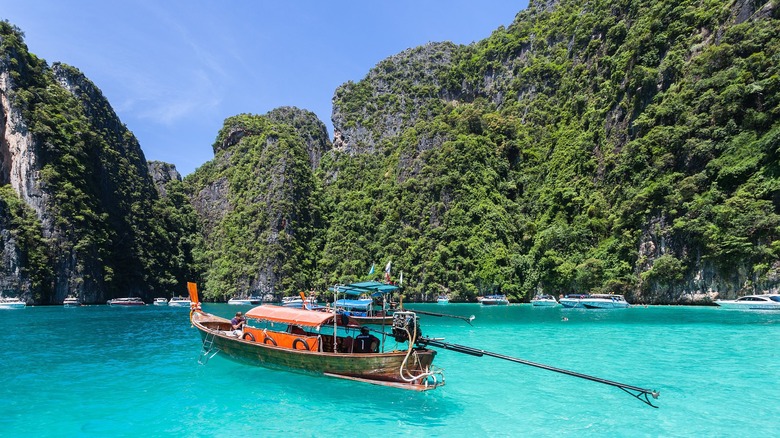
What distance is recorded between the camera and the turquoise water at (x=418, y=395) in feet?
41.9

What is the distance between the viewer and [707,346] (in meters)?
24.4

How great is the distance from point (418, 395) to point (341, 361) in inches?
123

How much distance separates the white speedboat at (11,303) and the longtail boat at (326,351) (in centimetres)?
5825

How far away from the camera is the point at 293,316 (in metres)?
18.4

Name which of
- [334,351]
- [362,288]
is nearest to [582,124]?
[362,288]

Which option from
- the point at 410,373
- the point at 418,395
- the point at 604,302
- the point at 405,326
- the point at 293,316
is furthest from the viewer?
the point at 604,302

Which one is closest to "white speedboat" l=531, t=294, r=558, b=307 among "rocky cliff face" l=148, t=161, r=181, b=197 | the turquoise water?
the turquoise water

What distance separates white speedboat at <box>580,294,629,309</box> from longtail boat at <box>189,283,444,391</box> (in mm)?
44763

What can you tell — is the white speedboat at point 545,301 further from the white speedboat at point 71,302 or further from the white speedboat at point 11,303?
the white speedboat at point 11,303

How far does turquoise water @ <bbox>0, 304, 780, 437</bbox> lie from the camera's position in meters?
12.8

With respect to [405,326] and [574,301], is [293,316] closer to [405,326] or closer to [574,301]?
[405,326]

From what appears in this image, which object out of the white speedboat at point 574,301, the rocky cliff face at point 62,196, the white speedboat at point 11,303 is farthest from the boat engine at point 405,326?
the rocky cliff face at point 62,196

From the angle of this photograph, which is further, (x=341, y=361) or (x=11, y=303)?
(x=11, y=303)

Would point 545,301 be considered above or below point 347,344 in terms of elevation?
below
